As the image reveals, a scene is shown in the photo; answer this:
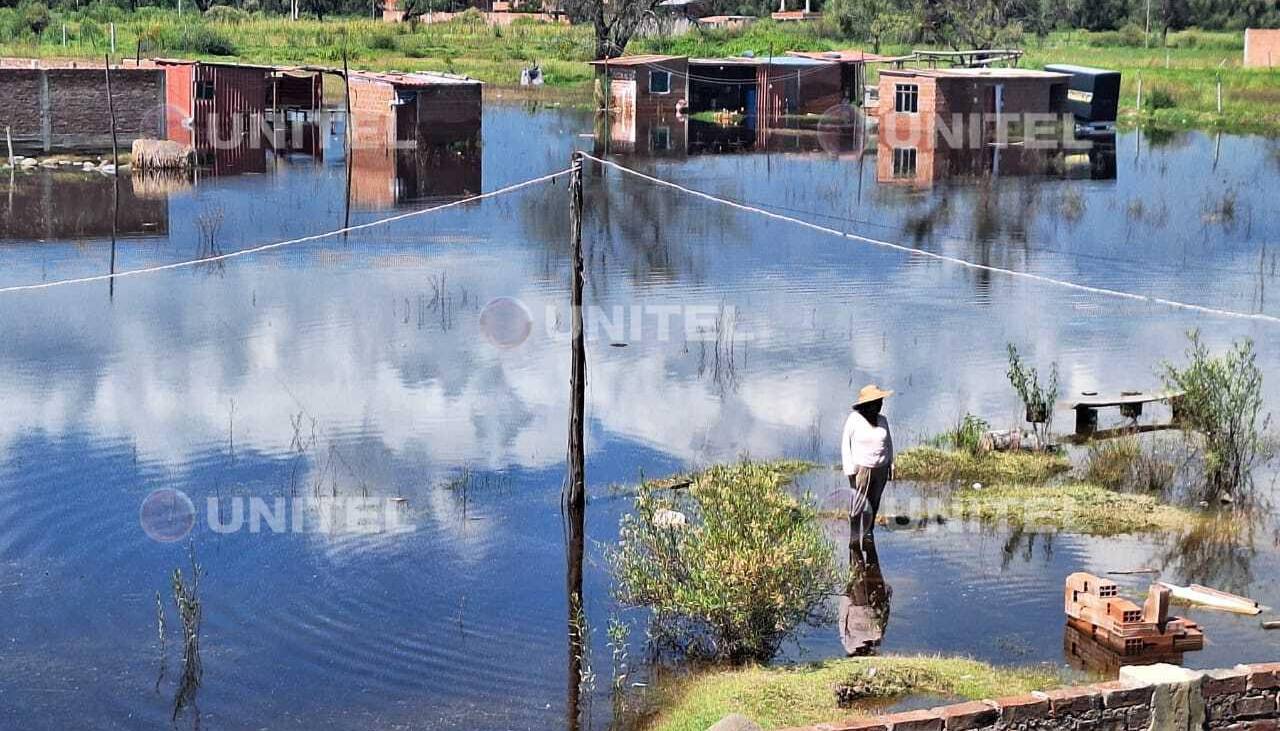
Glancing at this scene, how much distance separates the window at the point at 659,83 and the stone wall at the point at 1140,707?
4507 centimetres

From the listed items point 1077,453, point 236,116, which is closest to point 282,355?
point 1077,453

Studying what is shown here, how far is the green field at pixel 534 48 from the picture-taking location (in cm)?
5291

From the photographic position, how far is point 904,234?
27.6 metres

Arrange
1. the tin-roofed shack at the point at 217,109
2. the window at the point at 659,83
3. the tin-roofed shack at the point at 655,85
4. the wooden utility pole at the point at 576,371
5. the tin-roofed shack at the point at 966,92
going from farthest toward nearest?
the window at the point at 659,83
the tin-roofed shack at the point at 655,85
the tin-roofed shack at the point at 966,92
the tin-roofed shack at the point at 217,109
the wooden utility pole at the point at 576,371

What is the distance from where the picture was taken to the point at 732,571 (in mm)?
10070

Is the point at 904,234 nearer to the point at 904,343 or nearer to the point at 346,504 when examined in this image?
the point at 904,343

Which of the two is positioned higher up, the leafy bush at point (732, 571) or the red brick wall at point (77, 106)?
the red brick wall at point (77, 106)

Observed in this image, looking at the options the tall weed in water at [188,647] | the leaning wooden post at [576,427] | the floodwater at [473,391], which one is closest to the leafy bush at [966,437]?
the floodwater at [473,391]

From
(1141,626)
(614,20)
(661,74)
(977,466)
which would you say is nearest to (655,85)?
(661,74)

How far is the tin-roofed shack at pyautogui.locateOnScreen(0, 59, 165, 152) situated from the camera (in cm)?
3584

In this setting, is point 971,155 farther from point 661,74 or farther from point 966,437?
point 966,437

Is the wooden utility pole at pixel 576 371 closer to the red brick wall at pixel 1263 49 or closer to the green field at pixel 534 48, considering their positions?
the green field at pixel 534 48

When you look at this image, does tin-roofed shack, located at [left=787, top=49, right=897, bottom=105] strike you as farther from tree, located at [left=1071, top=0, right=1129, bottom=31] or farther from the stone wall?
the stone wall

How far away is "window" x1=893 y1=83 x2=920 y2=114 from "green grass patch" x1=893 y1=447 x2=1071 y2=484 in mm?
31648
